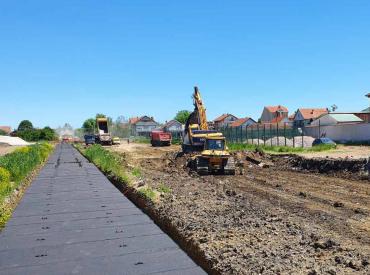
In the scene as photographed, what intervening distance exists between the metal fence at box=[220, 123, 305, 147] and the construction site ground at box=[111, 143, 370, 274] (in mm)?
23239

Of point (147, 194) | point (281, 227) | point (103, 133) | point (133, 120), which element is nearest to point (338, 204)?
point (281, 227)

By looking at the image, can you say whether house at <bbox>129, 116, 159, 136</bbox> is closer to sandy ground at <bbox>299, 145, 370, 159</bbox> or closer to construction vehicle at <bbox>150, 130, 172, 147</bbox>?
construction vehicle at <bbox>150, 130, 172, 147</bbox>

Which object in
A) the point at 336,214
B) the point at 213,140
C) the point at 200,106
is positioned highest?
the point at 200,106

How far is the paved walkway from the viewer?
597 centimetres

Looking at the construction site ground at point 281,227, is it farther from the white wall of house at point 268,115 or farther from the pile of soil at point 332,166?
the white wall of house at point 268,115

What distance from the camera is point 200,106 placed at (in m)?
25.1

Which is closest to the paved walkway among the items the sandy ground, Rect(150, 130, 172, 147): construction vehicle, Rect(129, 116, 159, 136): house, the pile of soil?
the pile of soil

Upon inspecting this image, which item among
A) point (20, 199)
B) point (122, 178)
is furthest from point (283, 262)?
point (122, 178)

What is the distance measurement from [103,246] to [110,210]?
2.90 m

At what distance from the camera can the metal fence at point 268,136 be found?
39350 mm

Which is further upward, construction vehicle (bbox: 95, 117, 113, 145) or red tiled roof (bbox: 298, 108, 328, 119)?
red tiled roof (bbox: 298, 108, 328, 119)

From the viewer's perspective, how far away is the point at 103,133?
57.8 meters

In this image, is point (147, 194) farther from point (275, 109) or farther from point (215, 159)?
point (275, 109)

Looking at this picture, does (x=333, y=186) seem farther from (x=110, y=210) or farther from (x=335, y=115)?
(x=335, y=115)
